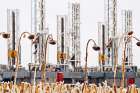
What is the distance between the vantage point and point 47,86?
12.2 metres

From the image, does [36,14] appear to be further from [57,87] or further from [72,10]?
[57,87]

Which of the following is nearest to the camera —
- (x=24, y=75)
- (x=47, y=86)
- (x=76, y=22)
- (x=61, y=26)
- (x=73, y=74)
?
(x=47, y=86)

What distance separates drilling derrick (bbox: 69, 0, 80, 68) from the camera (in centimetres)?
5462

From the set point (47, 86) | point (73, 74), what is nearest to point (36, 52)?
point (73, 74)

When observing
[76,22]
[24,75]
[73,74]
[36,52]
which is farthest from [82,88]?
[76,22]

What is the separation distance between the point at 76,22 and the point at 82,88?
143 ft

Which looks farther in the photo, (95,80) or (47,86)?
(95,80)

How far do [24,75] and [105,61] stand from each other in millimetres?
17624

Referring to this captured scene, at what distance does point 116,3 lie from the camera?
165 ft

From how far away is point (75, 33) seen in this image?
56.2 meters

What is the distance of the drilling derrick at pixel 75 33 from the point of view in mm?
54625

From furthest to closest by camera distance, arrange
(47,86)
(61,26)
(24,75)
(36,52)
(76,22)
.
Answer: (61,26) < (76,22) < (36,52) < (24,75) < (47,86)

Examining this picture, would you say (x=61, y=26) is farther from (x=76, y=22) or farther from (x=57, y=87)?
(x=57, y=87)

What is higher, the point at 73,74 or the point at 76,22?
the point at 76,22
